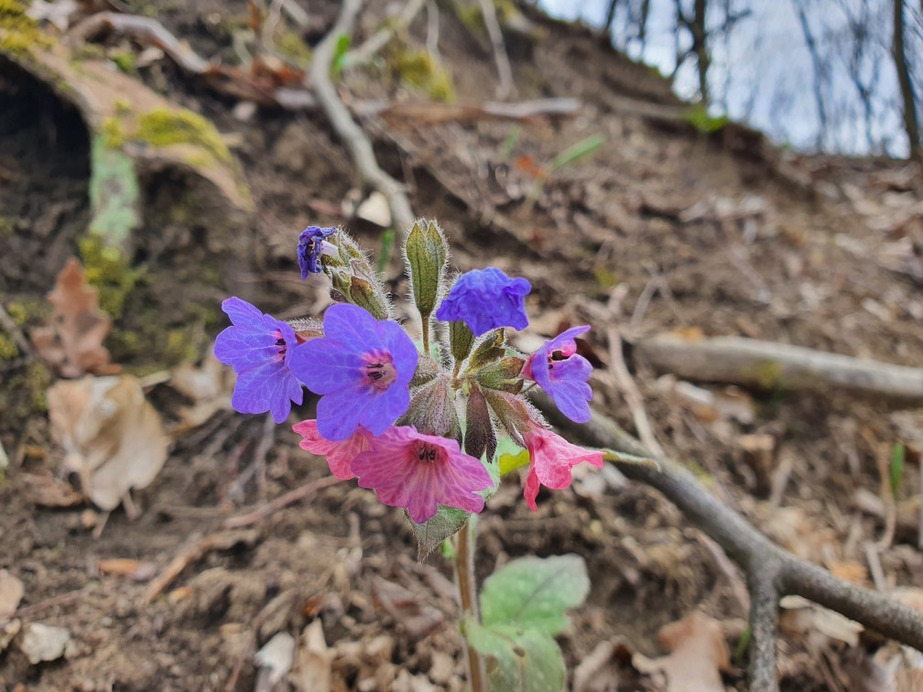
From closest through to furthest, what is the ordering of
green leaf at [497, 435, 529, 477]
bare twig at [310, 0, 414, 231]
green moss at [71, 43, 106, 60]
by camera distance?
green leaf at [497, 435, 529, 477], green moss at [71, 43, 106, 60], bare twig at [310, 0, 414, 231]

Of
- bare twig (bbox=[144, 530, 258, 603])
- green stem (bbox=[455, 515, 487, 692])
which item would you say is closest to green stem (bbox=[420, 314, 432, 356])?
green stem (bbox=[455, 515, 487, 692])

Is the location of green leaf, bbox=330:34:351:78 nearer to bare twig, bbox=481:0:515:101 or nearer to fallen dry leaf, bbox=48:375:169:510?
fallen dry leaf, bbox=48:375:169:510

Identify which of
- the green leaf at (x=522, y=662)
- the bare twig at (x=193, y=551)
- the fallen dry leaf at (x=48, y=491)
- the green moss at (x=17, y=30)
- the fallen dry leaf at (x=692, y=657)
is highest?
the green moss at (x=17, y=30)

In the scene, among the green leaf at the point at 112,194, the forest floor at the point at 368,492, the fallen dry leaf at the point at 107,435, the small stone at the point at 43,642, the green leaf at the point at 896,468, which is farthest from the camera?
the green leaf at the point at 896,468

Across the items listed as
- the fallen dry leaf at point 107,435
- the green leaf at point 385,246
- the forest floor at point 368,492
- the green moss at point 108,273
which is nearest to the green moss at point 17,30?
the forest floor at point 368,492

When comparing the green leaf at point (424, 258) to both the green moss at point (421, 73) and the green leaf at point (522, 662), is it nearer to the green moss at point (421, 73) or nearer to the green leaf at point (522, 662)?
the green leaf at point (522, 662)

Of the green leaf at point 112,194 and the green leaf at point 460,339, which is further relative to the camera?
the green leaf at point 112,194
